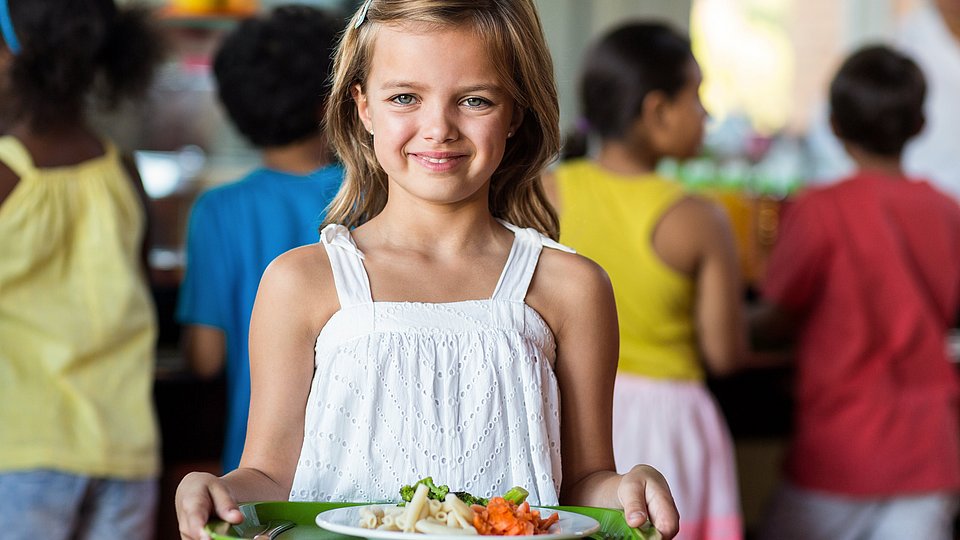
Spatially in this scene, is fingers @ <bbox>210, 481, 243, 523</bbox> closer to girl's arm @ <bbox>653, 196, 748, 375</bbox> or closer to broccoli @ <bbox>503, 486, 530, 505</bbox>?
broccoli @ <bbox>503, 486, 530, 505</bbox>

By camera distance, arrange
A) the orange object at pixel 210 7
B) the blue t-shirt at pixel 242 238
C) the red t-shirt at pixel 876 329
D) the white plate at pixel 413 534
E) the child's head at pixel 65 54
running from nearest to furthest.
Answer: the white plate at pixel 413 534 → the blue t-shirt at pixel 242 238 → the child's head at pixel 65 54 → the red t-shirt at pixel 876 329 → the orange object at pixel 210 7

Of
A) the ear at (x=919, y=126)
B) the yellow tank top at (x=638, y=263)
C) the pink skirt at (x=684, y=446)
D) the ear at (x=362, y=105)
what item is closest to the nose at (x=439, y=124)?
the ear at (x=362, y=105)

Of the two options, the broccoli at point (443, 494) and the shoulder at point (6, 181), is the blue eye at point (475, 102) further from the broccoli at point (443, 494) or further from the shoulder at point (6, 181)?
the shoulder at point (6, 181)

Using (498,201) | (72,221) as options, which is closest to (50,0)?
(72,221)

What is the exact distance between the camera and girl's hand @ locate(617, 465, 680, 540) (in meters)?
1.02

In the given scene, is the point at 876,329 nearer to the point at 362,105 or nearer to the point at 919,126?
the point at 919,126

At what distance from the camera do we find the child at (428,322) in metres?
1.11

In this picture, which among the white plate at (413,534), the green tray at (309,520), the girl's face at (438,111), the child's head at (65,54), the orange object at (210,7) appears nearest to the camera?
the white plate at (413,534)

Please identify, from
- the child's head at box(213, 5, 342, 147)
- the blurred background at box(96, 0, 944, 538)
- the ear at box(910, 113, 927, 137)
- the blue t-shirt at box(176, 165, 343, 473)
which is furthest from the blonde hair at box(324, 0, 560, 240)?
the ear at box(910, 113, 927, 137)

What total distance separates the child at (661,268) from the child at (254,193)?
0.49 metres

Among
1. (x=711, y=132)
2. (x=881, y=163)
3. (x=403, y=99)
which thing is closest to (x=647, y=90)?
(x=881, y=163)

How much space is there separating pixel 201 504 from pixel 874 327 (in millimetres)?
1797

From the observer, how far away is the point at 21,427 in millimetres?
1851

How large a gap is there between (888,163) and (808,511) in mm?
718
